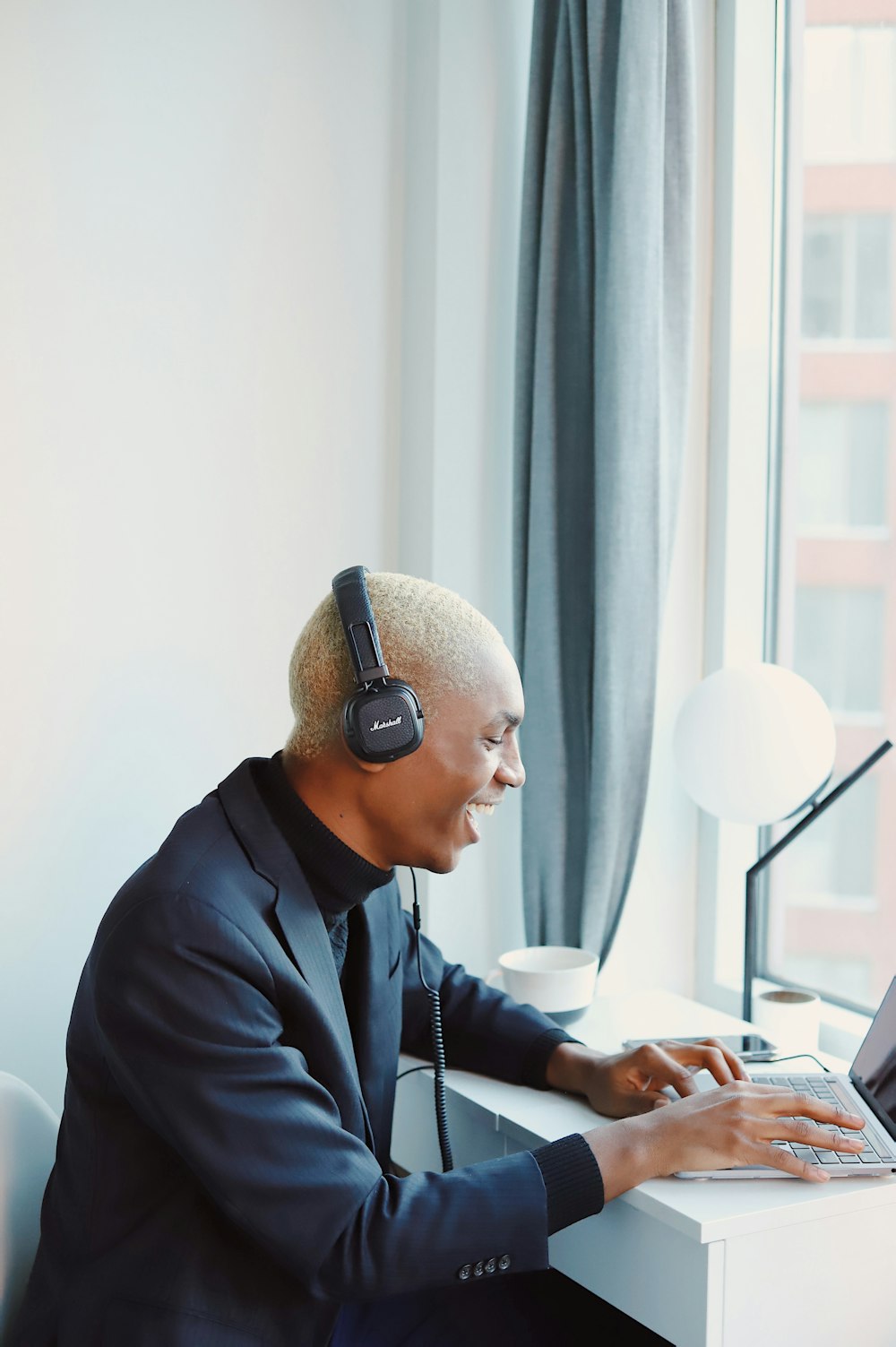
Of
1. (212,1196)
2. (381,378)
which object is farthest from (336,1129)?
(381,378)

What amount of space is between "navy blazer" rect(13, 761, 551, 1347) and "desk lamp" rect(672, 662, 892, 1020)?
2.16ft

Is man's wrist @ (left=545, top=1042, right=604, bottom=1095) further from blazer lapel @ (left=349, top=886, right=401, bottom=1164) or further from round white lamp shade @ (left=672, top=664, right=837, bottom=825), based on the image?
round white lamp shade @ (left=672, top=664, right=837, bottom=825)

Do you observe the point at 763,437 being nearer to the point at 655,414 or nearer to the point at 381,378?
the point at 655,414

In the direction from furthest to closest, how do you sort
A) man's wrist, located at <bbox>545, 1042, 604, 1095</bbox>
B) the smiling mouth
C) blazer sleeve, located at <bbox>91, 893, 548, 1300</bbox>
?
man's wrist, located at <bbox>545, 1042, 604, 1095</bbox>, the smiling mouth, blazer sleeve, located at <bbox>91, 893, 548, 1300</bbox>

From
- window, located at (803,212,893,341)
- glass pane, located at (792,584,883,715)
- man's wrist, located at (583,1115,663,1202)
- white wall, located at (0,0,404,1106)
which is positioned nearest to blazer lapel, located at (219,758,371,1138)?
man's wrist, located at (583,1115,663,1202)

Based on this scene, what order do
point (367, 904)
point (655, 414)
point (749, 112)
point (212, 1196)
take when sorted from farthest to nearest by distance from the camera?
point (749, 112)
point (655, 414)
point (367, 904)
point (212, 1196)

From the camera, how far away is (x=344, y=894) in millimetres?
1226

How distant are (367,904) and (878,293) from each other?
1349 mm

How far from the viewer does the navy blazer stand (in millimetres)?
1012

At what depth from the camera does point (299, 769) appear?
1223 millimetres

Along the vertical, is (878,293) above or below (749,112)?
below

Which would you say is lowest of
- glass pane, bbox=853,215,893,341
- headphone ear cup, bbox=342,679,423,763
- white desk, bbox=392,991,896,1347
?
white desk, bbox=392,991,896,1347

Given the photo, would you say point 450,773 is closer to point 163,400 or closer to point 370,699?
point 370,699

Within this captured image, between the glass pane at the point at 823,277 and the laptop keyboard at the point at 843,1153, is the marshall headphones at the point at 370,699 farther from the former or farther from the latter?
the glass pane at the point at 823,277
